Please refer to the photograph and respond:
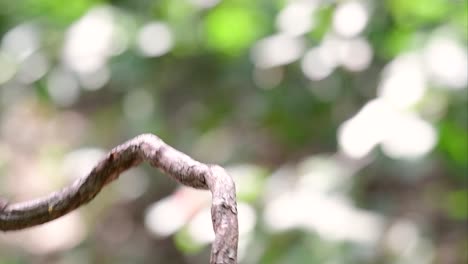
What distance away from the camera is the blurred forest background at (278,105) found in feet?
3.31

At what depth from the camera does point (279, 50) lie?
1.19 meters

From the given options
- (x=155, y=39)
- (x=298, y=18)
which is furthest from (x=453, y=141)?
(x=155, y=39)

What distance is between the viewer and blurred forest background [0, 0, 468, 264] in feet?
3.31

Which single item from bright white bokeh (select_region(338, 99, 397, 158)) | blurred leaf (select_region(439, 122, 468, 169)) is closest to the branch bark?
bright white bokeh (select_region(338, 99, 397, 158))

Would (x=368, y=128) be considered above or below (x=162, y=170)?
above

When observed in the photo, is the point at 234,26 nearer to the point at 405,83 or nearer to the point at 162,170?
the point at 405,83

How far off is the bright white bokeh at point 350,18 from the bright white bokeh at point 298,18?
38 millimetres

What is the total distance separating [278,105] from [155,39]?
217 mm

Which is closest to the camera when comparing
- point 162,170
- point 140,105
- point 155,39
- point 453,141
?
point 162,170

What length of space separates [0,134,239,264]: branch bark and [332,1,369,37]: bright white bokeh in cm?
81

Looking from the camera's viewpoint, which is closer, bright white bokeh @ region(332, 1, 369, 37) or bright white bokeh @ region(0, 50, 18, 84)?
bright white bokeh @ region(332, 1, 369, 37)

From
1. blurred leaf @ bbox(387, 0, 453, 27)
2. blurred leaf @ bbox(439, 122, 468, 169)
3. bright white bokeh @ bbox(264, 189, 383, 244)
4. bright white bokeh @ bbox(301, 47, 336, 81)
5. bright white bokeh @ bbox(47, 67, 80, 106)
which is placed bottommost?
bright white bokeh @ bbox(264, 189, 383, 244)

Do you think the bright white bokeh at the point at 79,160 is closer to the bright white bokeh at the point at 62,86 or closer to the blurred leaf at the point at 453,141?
the bright white bokeh at the point at 62,86

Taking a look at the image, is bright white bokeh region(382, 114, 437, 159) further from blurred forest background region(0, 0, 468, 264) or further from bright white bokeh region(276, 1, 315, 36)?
bright white bokeh region(276, 1, 315, 36)
